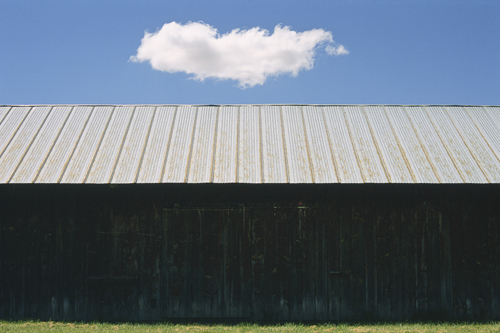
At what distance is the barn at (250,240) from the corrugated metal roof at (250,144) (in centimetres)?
7

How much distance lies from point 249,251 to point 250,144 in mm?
2521

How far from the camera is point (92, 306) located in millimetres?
7176

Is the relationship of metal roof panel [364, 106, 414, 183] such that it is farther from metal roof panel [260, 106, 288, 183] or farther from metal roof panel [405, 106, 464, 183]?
metal roof panel [260, 106, 288, 183]

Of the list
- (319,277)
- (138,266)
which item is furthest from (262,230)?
(138,266)

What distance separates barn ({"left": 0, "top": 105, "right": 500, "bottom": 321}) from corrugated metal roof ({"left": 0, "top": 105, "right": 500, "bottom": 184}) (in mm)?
70

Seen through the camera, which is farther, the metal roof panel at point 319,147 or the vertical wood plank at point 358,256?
the vertical wood plank at point 358,256

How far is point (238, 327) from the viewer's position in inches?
262

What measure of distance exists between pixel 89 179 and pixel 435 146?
7942mm

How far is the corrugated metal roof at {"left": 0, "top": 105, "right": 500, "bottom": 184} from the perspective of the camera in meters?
6.86

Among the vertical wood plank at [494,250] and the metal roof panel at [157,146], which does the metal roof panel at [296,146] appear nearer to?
the metal roof panel at [157,146]

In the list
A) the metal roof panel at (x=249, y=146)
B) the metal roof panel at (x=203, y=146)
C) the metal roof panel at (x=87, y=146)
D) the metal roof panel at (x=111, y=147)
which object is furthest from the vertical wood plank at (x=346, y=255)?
the metal roof panel at (x=87, y=146)

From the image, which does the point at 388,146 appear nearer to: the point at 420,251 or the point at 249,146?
the point at 420,251

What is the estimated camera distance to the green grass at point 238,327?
6.38m

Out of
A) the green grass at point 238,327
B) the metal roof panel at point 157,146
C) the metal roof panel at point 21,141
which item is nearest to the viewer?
the green grass at point 238,327
